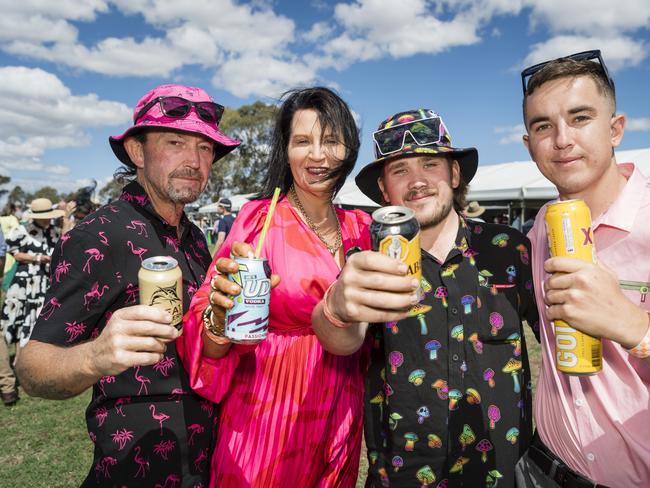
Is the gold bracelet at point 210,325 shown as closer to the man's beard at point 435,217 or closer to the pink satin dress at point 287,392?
the pink satin dress at point 287,392

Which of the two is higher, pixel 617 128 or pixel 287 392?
pixel 617 128

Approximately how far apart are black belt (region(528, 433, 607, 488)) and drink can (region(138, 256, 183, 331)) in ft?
5.02

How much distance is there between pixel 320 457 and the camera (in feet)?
6.73

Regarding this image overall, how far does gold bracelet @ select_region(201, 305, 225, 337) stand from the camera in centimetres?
173

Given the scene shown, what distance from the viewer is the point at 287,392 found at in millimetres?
Result: 2021

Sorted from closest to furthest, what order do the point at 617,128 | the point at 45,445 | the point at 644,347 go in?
the point at 644,347, the point at 617,128, the point at 45,445

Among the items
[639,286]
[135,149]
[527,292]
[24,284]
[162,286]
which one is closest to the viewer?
[162,286]

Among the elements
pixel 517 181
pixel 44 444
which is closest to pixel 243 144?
pixel 517 181

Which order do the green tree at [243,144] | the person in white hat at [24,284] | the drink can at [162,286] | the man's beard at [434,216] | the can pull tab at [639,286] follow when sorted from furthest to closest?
the green tree at [243,144], the person in white hat at [24,284], the man's beard at [434,216], the can pull tab at [639,286], the drink can at [162,286]

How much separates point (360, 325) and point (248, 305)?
0.44 meters

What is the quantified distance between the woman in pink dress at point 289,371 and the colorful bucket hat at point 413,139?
0.28 metres

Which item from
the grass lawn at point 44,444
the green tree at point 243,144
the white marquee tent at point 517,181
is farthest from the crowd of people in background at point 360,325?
the green tree at point 243,144

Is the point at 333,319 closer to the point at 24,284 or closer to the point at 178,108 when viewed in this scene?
the point at 178,108

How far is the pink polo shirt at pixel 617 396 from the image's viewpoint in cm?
155
